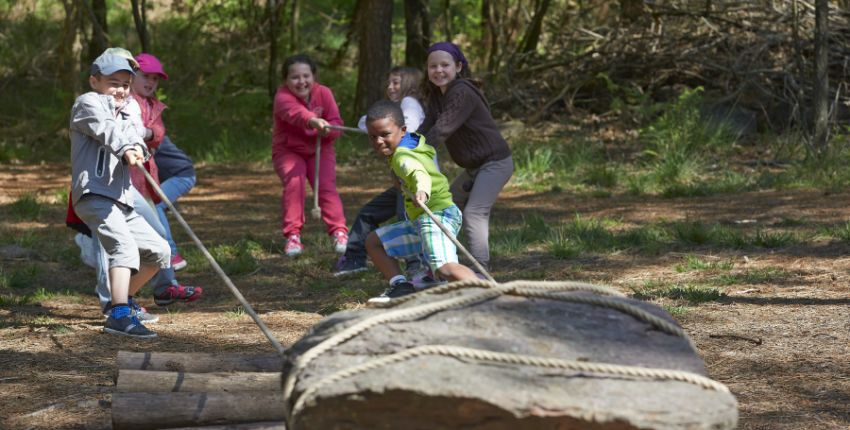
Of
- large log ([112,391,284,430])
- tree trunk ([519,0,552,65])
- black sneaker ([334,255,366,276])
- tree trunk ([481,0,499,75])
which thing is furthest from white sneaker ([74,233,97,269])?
tree trunk ([481,0,499,75])

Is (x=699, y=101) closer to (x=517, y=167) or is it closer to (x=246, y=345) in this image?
(x=517, y=167)

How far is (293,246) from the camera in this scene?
28.6ft

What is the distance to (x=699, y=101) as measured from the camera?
13031mm

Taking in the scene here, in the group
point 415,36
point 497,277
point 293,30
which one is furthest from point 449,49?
point 293,30

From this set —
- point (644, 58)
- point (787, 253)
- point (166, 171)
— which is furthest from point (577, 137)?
point (166, 171)

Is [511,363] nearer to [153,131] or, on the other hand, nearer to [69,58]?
[153,131]

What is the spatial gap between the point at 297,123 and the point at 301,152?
394 mm

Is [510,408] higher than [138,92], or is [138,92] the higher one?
[138,92]

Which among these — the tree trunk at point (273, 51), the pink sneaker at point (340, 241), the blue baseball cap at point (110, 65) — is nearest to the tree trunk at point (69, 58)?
the tree trunk at point (273, 51)

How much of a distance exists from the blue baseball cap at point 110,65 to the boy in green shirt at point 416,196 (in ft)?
4.45

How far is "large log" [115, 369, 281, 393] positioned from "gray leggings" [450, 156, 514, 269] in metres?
2.65

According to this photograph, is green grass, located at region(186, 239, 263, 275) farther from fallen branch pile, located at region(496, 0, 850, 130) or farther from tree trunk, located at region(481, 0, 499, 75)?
tree trunk, located at region(481, 0, 499, 75)

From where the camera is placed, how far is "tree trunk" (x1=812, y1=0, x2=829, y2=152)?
11.5m

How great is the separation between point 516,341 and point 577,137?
417 inches
